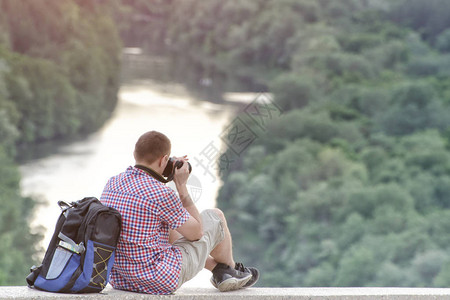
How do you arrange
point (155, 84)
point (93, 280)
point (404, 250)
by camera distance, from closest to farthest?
point (93, 280)
point (404, 250)
point (155, 84)

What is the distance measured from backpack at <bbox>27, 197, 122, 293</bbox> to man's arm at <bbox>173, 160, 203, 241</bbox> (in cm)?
26

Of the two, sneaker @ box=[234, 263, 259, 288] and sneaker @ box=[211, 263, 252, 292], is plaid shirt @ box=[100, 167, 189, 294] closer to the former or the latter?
sneaker @ box=[211, 263, 252, 292]

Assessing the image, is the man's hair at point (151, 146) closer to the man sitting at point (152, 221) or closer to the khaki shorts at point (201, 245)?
the man sitting at point (152, 221)

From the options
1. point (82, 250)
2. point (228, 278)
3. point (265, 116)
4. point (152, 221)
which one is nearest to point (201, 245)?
point (228, 278)

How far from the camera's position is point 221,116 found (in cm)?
3766

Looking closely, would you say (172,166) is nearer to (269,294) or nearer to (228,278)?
(228,278)

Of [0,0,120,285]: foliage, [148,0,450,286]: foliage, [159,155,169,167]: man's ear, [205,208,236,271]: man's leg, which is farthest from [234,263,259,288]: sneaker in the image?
[0,0,120,285]: foliage

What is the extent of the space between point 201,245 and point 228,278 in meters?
0.16

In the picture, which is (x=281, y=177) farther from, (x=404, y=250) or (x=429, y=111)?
(x=429, y=111)

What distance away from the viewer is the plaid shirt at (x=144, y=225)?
2432mm

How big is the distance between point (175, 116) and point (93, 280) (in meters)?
34.1

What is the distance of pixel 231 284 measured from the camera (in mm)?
2631

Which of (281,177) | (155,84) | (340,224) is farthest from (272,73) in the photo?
(340,224)

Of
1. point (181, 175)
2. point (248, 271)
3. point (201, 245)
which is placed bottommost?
point (248, 271)
